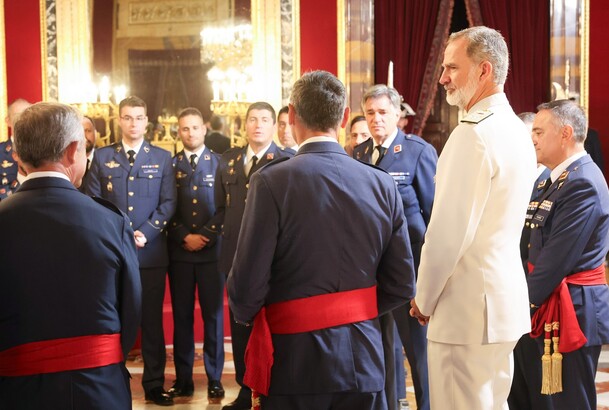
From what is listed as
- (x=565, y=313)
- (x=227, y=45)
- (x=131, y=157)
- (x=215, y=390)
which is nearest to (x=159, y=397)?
(x=215, y=390)

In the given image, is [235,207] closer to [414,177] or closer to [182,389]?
[414,177]

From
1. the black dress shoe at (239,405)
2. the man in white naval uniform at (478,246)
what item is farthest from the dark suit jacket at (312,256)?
the black dress shoe at (239,405)

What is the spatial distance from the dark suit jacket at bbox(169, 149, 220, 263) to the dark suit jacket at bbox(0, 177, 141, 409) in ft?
8.66

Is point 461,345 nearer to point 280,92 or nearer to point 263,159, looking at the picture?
point 263,159

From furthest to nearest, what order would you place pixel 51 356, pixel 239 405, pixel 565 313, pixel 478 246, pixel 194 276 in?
pixel 194 276
pixel 239 405
pixel 565 313
pixel 478 246
pixel 51 356

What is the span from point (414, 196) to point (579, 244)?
3.86 feet

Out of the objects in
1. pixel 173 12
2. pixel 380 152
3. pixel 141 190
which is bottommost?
pixel 141 190

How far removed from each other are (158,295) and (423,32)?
4.68 metres

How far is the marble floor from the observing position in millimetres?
4742

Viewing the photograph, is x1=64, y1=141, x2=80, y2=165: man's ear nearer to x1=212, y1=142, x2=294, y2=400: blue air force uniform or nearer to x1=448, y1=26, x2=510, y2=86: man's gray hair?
x1=448, y1=26, x2=510, y2=86: man's gray hair

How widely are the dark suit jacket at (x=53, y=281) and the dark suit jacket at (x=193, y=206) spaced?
264 cm

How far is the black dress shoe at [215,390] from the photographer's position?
491cm

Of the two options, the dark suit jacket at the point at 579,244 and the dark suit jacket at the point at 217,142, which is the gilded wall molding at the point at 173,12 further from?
the dark suit jacket at the point at 579,244

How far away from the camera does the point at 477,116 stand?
2.70 metres
